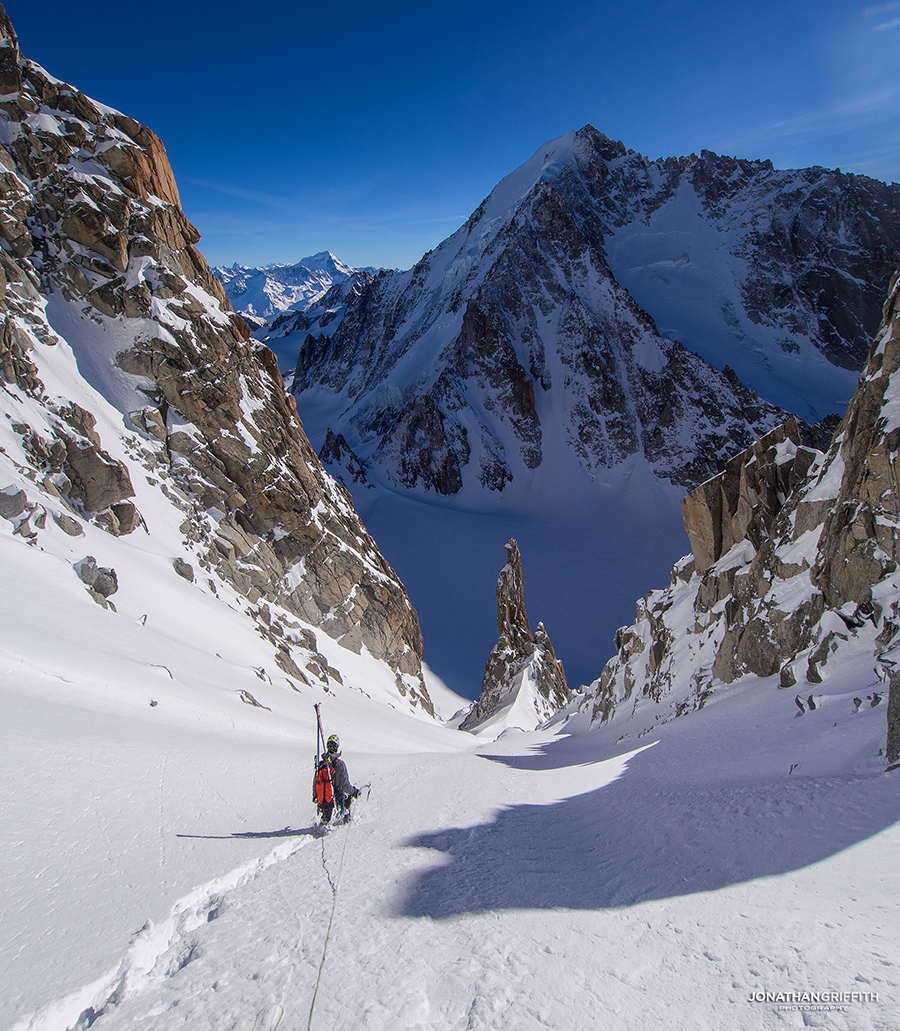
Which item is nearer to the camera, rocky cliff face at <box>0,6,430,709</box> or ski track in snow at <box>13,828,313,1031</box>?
ski track in snow at <box>13,828,313,1031</box>

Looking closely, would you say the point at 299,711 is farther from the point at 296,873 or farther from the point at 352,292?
the point at 352,292

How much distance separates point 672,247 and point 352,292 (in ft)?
347

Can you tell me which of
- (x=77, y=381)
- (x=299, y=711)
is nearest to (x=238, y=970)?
(x=299, y=711)

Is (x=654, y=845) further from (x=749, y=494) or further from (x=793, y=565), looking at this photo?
(x=749, y=494)

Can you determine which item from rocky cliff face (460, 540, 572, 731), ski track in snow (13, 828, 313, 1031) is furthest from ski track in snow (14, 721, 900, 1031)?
rocky cliff face (460, 540, 572, 731)

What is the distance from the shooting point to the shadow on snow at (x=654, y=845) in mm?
4336

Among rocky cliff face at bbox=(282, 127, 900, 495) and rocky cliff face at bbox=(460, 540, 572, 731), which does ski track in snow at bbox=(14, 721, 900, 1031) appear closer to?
rocky cliff face at bbox=(460, 540, 572, 731)

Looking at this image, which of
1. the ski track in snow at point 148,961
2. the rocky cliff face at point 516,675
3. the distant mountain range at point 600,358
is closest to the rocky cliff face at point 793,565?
the ski track in snow at point 148,961

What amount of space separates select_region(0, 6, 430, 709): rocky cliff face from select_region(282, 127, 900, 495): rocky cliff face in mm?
42003

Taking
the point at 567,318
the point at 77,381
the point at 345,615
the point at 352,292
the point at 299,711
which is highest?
the point at 352,292

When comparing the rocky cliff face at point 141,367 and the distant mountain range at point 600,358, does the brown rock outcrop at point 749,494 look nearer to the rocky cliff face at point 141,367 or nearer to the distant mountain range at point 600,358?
the rocky cliff face at point 141,367

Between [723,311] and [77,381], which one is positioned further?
[723,311]

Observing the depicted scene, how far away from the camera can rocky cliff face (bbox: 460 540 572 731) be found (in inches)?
1228

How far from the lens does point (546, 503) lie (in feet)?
216
